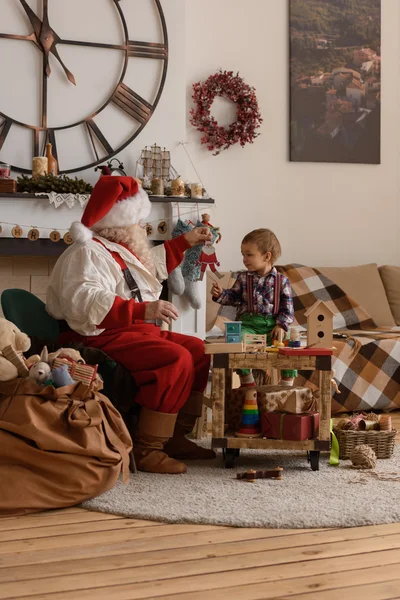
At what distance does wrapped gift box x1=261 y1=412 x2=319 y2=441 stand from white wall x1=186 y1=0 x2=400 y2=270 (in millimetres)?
2120

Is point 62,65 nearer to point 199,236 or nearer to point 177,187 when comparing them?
point 177,187

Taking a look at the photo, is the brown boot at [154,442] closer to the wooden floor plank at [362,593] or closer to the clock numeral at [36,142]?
the wooden floor plank at [362,593]

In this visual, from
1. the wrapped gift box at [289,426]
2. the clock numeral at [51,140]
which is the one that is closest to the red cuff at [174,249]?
the wrapped gift box at [289,426]

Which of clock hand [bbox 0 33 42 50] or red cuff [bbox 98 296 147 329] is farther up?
clock hand [bbox 0 33 42 50]

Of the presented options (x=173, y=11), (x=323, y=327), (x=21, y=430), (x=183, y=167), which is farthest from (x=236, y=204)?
(x=21, y=430)

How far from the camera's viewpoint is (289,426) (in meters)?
3.12

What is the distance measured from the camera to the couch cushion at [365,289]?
200 inches

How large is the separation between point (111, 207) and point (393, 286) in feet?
7.99

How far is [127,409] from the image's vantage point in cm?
318

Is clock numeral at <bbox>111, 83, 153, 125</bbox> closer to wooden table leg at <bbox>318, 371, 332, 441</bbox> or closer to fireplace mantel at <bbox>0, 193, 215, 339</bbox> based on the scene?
fireplace mantel at <bbox>0, 193, 215, 339</bbox>

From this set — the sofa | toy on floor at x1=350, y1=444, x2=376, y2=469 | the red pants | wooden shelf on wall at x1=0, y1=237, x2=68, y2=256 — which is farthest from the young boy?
wooden shelf on wall at x1=0, y1=237, x2=68, y2=256

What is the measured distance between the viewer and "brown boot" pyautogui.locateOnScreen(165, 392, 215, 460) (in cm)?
332

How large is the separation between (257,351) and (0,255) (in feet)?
5.55

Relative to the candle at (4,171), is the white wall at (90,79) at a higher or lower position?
higher
